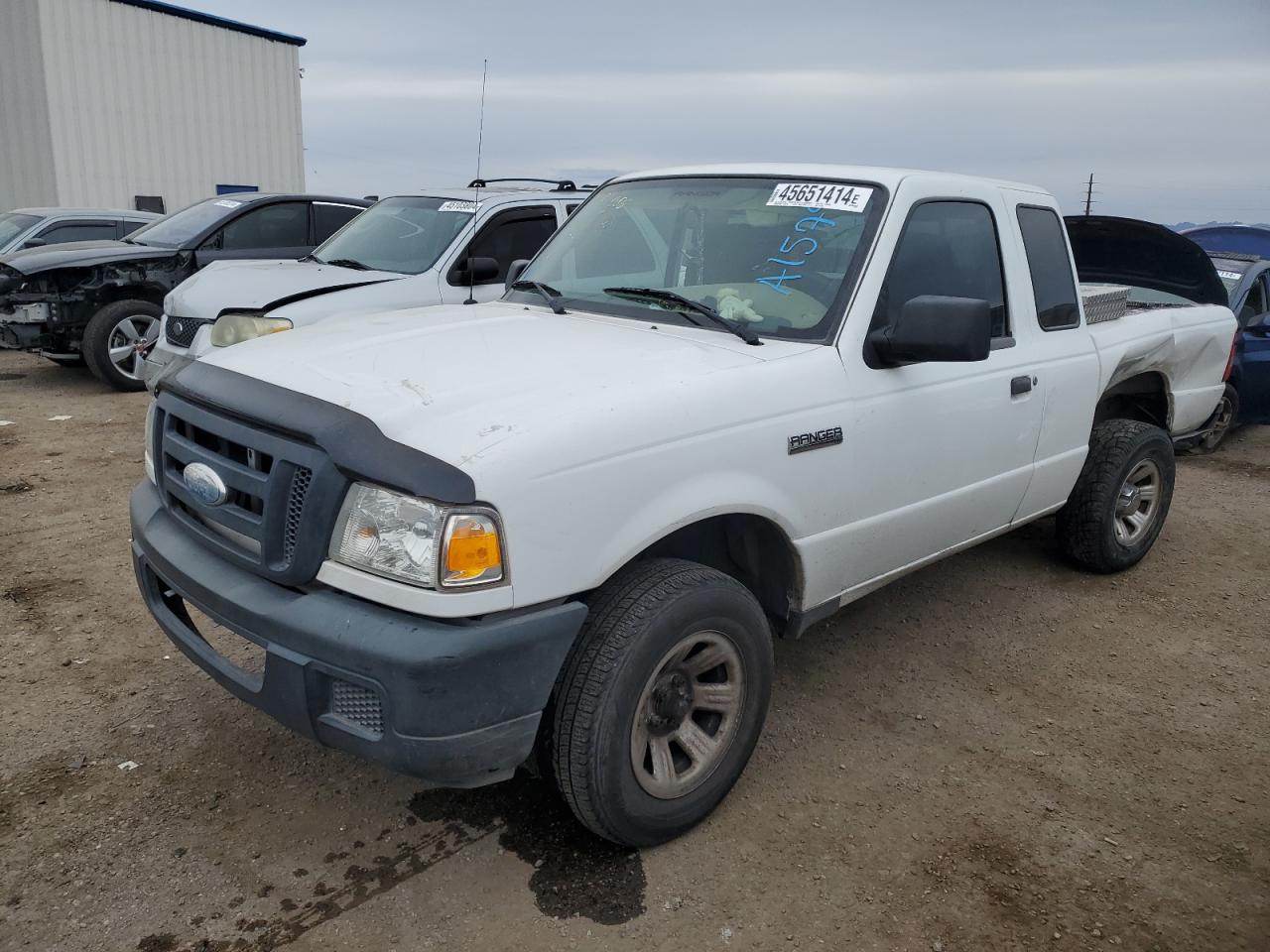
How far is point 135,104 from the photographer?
62.7 ft

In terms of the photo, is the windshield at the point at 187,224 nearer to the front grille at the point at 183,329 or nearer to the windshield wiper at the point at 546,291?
the front grille at the point at 183,329

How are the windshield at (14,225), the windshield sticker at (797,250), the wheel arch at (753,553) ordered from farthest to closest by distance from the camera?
the windshield at (14,225) < the windshield sticker at (797,250) < the wheel arch at (753,553)

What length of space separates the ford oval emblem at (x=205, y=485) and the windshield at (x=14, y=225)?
10.1 m

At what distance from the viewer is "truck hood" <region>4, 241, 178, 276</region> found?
8688mm

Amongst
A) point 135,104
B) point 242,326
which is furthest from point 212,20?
point 242,326

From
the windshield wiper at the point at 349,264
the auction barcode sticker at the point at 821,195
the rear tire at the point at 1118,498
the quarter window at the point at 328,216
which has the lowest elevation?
the rear tire at the point at 1118,498

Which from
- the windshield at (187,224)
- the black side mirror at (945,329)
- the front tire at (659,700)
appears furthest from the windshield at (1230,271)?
the windshield at (187,224)

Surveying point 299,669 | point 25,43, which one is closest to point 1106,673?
point 299,669

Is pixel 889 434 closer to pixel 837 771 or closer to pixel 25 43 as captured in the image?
pixel 837 771

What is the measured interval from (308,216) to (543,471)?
8497 mm

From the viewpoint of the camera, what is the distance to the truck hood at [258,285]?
679 centimetres

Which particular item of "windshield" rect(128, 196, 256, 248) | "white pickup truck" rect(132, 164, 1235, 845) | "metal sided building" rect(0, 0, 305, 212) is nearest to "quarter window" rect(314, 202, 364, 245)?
"windshield" rect(128, 196, 256, 248)

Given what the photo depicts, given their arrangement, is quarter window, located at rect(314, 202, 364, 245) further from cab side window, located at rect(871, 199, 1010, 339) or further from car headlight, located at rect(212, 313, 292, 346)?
cab side window, located at rect(871, 199, 1010, 339)

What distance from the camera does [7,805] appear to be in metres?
2.94
